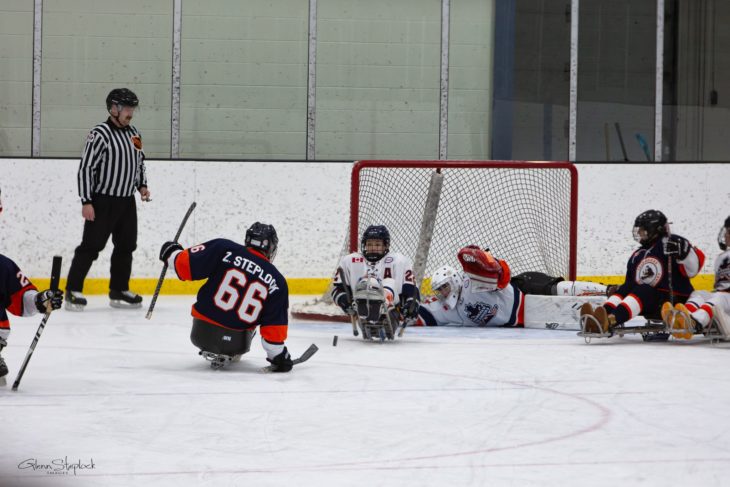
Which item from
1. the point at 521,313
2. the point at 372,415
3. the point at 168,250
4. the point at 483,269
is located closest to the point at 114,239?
the point at 483,269

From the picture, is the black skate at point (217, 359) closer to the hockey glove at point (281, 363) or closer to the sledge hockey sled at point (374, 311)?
the hockey glove at point (281, 363)

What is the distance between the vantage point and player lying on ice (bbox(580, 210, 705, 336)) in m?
5.82

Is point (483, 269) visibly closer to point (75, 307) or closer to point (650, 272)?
point (650, 272)

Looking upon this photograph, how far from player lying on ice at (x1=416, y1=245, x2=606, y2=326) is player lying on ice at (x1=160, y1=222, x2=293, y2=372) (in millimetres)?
1907

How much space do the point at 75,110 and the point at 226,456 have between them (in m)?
6.11

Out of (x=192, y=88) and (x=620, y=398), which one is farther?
(x=192, y=88)

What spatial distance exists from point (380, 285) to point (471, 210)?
7.54ft

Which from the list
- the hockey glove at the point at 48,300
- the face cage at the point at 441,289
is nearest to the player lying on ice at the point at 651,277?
the face cage at the point at 441,289

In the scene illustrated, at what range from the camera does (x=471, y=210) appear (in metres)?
7.80

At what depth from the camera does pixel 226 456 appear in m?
3.17

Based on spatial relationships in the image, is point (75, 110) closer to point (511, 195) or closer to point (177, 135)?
point (177, 135)

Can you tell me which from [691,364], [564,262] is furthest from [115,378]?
[564,262]

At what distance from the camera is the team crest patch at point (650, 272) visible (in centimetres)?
596

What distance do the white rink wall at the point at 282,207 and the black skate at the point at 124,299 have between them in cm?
94
